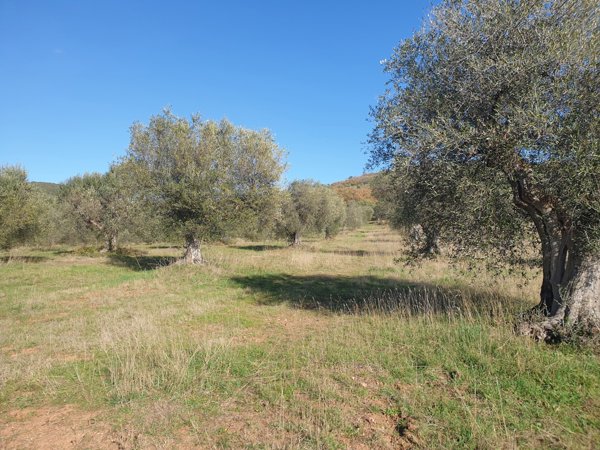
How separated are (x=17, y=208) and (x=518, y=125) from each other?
95.5 ft

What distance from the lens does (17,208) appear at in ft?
77.2

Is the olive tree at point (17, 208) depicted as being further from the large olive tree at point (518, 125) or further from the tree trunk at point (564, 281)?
the tree trunk at point (564, 281)

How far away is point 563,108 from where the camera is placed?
259 inches

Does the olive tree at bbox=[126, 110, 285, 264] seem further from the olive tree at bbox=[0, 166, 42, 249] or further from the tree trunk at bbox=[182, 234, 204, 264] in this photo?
the olive tree at bbox=[0, 166, 42, 249]

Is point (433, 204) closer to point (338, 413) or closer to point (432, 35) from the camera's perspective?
point (432, 35)

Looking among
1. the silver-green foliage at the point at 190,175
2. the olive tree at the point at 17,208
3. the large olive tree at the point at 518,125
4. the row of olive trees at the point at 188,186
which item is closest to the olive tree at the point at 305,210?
the row of olive trees at the point at 188,186

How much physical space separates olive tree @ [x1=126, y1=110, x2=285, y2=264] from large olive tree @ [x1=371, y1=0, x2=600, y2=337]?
42.6ft

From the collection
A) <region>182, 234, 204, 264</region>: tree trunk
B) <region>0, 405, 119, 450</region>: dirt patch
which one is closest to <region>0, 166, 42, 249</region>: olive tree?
<region>182, 234, 204, 264</region>: tree trunk

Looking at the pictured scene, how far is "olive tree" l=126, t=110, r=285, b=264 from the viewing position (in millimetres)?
19141

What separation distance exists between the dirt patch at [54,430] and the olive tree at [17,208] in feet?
76.4

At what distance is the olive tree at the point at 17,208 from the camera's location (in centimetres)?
2278

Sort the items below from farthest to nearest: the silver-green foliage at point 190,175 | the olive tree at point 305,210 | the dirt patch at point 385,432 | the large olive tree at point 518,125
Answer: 1. the olive tree at point 305,210
2. the silver-green foliage at point 190,175
3. the large olive tree at point 518,125
4. the dirt patch at point 385,432

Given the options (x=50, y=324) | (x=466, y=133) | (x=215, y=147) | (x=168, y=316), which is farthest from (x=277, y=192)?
(x=466, y=133)

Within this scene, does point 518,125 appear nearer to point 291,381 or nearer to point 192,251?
point 291,381
